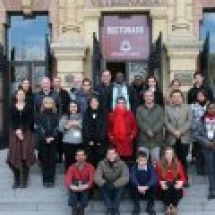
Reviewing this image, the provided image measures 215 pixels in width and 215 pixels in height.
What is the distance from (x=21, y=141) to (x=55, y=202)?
1330 mm

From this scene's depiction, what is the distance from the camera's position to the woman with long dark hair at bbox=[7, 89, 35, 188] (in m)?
13.7

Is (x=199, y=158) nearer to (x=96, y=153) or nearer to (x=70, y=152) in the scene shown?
(x=96, y=153)

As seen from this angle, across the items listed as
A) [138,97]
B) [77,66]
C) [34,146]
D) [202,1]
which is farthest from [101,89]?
[202,1]

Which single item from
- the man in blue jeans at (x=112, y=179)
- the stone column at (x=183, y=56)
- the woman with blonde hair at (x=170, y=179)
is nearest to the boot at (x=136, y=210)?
the man in blue jeans at (x=112, y=179)

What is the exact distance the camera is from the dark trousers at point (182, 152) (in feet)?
44.2

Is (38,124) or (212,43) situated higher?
(212,43)

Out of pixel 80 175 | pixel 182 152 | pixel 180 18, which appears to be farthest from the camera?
pixel 180 18

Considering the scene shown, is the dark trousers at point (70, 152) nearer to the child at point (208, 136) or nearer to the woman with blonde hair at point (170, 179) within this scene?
the woman with blonde hair at point (170, 179)

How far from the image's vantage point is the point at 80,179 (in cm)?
1282

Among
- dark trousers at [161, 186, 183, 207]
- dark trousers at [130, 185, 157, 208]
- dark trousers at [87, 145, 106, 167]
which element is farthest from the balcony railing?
dark trousers at [161, 186, 183, 207]

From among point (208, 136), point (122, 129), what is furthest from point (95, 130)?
point (208, 136)

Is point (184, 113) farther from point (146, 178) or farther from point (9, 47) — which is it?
point (9, 47)

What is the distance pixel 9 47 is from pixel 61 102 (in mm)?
6631

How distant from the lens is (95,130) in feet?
43.5
